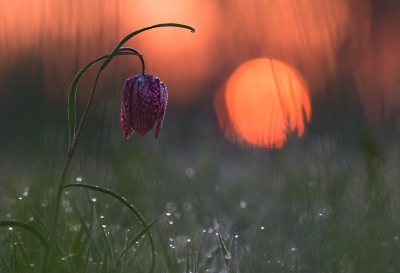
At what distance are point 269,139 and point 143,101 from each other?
45.4 inches

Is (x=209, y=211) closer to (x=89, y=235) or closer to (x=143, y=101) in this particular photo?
(x=143, y=101)

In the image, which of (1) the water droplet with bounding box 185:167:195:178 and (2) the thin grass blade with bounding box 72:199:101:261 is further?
(1) the water droplet with bounding box 185:167:195:178

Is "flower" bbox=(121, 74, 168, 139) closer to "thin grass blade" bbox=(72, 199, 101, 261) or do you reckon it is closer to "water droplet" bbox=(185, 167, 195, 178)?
"thin grass blade" bbox=(72, 199, 101, 261)

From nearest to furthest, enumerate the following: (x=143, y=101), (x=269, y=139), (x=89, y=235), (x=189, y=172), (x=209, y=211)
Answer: (x=89, y=235) → (x=143, y=101) → (x=209, y=211) → (x=269, y=139) → (x=189, y=172)

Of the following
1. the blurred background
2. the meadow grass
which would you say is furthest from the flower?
the blurred background

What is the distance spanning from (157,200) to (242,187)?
0.50 m

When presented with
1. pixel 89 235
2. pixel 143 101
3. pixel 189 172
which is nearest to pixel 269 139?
pixel 189 172

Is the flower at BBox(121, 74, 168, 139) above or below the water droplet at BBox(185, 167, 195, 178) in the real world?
above

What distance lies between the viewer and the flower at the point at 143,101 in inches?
55.2

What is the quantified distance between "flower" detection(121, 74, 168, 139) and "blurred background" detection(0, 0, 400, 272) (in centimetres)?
46

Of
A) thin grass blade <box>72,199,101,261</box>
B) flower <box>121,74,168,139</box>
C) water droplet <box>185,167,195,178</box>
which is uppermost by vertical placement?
flower <box>121,74,168,139</box>

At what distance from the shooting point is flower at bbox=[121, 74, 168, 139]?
1.40m

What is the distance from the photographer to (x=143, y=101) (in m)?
1.41

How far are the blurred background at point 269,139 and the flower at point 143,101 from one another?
0.46 m
